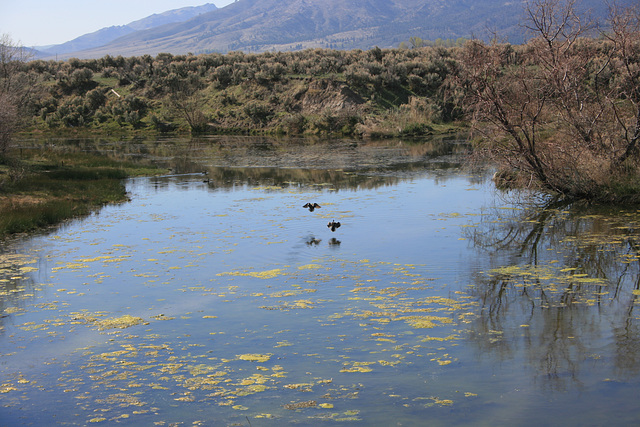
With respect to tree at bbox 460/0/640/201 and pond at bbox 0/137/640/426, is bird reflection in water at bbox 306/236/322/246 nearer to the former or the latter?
pond at bbox 0/137/640/426

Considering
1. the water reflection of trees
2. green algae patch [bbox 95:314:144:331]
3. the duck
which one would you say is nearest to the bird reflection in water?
the water reflection of trees

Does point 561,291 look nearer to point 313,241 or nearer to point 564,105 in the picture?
point 313,241

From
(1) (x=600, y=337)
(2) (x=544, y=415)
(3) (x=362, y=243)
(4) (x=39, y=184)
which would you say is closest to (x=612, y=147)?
(3) (x=362, y=243)

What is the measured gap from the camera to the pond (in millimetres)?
6609

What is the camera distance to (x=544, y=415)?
630 centimetres

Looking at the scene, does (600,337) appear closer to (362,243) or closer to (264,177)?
(362,243)

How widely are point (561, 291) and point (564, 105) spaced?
784 centimetres

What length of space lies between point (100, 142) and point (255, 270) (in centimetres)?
3243

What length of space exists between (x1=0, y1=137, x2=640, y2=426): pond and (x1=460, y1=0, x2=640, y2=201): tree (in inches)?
41.7

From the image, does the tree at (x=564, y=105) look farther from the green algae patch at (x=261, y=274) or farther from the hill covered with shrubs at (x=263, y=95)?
the hill covered with shrubs at (x=263, y=95)

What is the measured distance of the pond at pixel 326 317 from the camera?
21.7 feet

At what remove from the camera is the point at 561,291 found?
10.0m

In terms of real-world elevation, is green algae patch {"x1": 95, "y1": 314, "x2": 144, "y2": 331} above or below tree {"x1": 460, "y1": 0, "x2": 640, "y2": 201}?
below

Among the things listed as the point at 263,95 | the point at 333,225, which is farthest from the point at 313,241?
the point at 263,95
